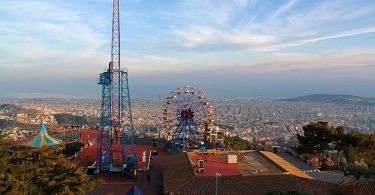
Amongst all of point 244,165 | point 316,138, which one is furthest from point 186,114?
point 244,165

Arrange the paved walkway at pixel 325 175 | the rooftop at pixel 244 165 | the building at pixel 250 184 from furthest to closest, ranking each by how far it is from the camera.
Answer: the paved walkway at pixel 325 175, the rooftop at pixel 244 165, the building at pixel 250 184

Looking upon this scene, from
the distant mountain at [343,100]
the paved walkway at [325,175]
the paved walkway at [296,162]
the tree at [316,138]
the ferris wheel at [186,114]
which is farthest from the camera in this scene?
the distant mountain at [343,100]

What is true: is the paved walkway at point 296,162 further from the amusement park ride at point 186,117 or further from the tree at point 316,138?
the amusement park ride at point 186,117

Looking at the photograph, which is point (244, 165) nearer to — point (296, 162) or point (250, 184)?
point (250, 184)

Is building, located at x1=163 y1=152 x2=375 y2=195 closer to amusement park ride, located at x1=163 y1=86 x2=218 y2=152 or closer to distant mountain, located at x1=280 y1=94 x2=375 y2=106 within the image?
amusement park ride, located at x1=163 y1=86 x2=218 y2=152

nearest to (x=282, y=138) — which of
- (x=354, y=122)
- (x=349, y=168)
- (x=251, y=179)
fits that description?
(x=354, y=122)

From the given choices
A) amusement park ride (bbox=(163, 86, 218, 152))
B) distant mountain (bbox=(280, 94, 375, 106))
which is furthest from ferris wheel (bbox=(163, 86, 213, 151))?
distant mountain (bbox=(280, 94, 375, 106))

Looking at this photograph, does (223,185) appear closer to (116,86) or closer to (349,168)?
(349,168)

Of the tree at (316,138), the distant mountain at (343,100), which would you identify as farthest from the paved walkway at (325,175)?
the distant mountain at (343,100)
